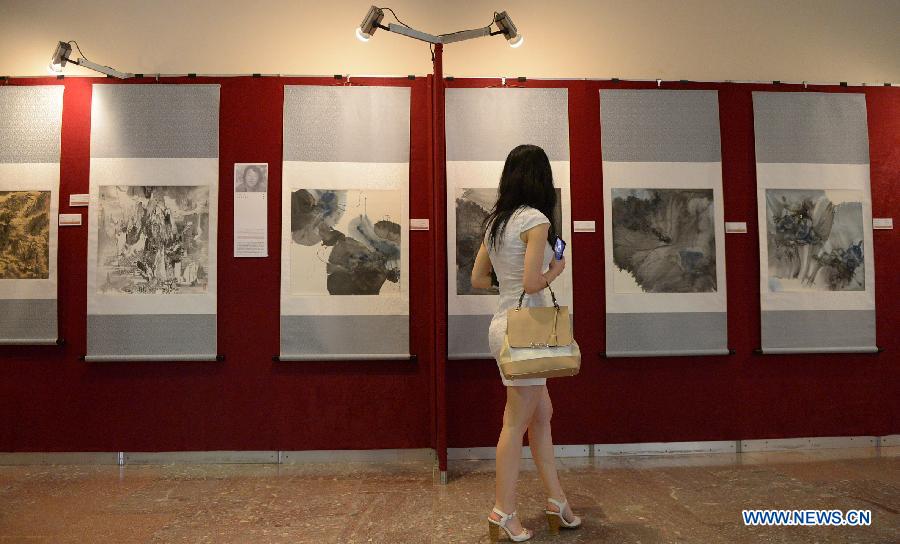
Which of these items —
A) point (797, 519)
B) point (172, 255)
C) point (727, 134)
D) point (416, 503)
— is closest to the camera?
point (797, 519)

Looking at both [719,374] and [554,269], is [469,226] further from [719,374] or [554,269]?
[719,374]

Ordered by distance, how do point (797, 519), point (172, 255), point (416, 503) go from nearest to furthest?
point (797, 519) → point (416, 503) → point (172, 255)

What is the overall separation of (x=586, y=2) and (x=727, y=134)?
168 centimetres

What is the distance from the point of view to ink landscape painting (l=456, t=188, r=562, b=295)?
481 centimetres

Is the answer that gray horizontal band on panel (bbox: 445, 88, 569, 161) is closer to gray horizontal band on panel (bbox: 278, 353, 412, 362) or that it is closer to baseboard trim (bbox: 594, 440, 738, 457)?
gray horizontal band on panel (bbox: 278, 353, 412, 362)

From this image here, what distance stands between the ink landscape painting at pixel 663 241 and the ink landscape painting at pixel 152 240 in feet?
11.1

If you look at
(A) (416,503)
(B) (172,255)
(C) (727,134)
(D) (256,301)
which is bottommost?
(A) (416,503)

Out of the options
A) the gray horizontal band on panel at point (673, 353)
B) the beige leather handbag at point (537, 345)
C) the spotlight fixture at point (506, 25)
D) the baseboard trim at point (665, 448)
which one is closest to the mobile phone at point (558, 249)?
the beige leather handbag at point (537, 345)

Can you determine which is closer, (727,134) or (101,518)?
(101,518)

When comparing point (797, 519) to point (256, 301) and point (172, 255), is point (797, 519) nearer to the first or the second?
point (256, 301)

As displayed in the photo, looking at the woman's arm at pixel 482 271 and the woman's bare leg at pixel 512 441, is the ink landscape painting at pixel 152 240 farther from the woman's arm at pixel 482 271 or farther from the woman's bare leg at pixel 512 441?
the woman's bare leg at pixel 512 441

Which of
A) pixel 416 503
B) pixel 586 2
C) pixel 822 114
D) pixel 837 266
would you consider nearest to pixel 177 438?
pixel 416 503

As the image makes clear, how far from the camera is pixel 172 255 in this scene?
4770 millimetres

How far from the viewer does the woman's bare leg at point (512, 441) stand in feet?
9.92
